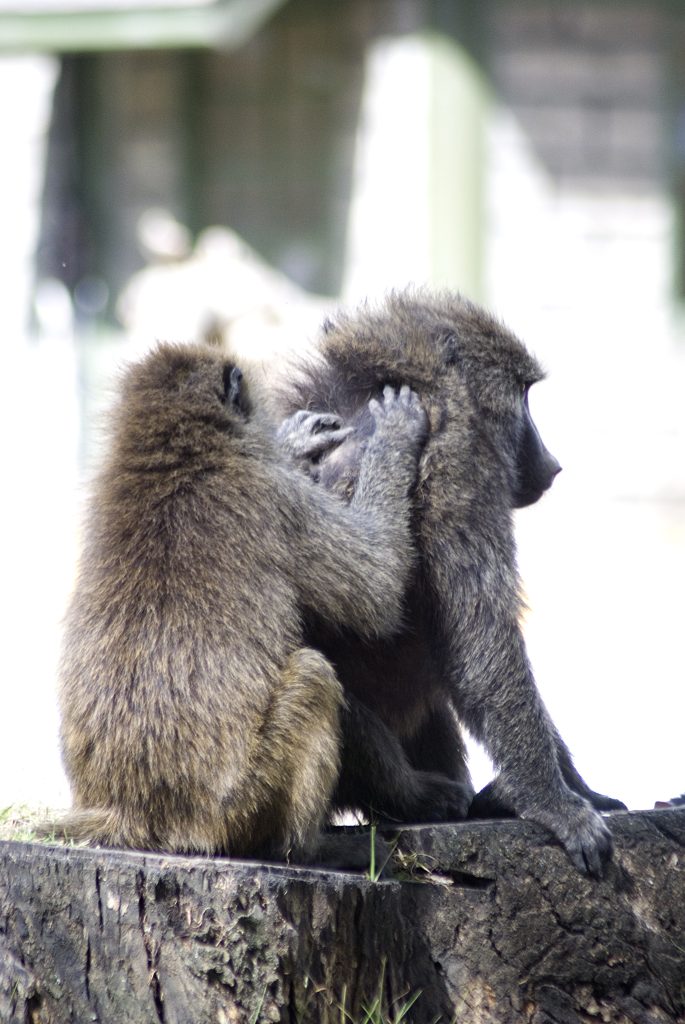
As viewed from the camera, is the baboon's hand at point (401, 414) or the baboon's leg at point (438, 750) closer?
the baboon's hand at point (401, 414)

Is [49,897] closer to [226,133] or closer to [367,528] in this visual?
[367,528]

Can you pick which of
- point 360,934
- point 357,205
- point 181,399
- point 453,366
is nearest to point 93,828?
point 360,934

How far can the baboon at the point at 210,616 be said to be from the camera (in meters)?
3.33

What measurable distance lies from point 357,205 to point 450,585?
30.3 feet

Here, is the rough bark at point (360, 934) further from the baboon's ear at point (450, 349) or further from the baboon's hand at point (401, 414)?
the baboon's ear at point (450, 349)

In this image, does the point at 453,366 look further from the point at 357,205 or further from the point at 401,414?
the point at 357,205

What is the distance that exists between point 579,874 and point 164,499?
1374mm

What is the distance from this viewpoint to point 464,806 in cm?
396

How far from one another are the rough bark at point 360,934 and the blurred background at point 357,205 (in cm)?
763


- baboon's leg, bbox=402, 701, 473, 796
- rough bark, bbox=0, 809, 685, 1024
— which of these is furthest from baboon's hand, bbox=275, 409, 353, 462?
rough bark, bbox=0, 809, 685, 1024

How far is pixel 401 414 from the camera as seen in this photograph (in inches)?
155

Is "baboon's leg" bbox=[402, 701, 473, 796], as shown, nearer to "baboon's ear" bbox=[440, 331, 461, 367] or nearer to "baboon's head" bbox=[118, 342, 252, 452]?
"baboon's ear" bbox=[440, 331, 461, 367]

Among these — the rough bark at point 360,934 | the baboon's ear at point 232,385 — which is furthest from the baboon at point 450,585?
the baboon's ear at point 232,385

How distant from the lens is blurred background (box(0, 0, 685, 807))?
1191 cm
